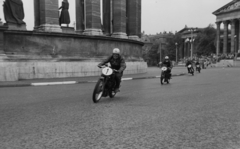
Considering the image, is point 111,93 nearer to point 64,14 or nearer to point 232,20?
point 64,14

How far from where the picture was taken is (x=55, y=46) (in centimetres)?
1886

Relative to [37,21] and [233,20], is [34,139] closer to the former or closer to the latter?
[37,21]

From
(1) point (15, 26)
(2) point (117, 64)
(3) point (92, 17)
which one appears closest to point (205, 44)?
(3) point (92, 17)

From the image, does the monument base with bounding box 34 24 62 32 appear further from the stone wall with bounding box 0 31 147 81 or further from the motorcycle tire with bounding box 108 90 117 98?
the motorcycle tire with bounding box 108 90 117 98

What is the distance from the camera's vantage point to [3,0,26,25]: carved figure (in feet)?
58.8

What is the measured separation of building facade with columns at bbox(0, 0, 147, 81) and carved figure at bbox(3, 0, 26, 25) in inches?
18.6

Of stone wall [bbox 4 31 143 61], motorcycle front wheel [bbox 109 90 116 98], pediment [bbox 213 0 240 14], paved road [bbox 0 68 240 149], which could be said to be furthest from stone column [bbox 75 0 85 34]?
pediment [bbox 213 0 240 14]

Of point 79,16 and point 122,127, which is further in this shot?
point 79,16

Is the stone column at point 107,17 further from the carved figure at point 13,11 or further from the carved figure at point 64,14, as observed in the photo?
the carved figure at point 13,11

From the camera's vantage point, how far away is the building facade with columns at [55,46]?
16859 millimetres

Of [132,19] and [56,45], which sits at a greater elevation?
[132,19]

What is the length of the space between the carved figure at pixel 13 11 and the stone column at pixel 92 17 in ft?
17.4

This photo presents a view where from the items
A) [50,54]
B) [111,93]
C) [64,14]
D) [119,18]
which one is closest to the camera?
[111,93]

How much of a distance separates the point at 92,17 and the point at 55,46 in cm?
449
